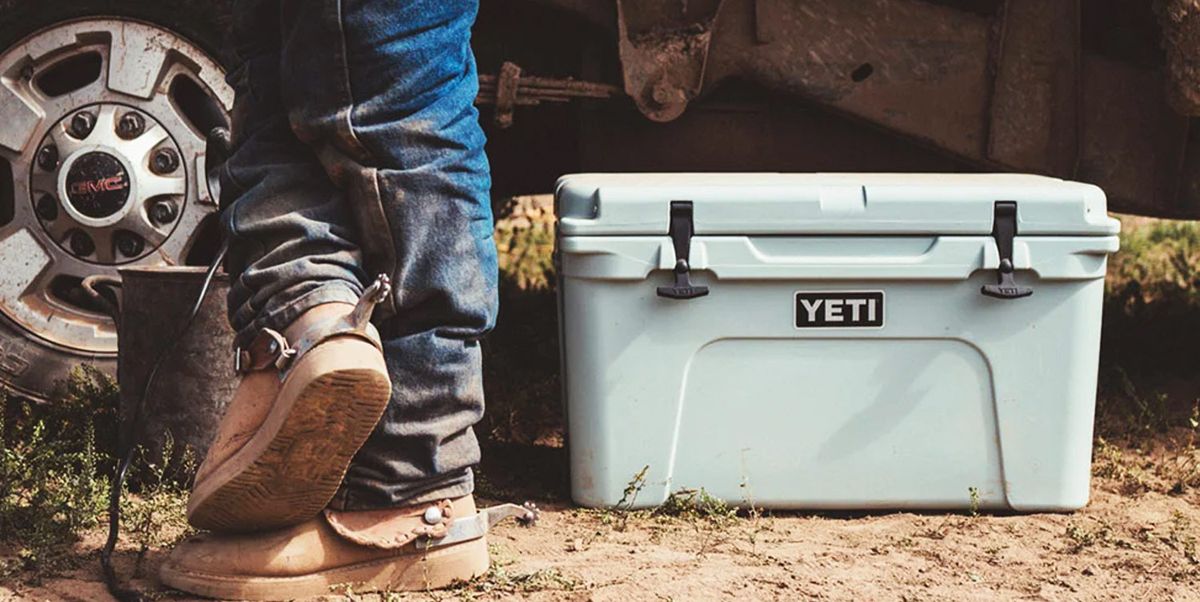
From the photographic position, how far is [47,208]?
10.2 ft

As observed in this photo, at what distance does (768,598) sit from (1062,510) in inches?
34.8

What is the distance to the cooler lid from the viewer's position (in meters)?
2.68

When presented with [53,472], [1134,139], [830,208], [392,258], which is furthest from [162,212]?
[1134,139]

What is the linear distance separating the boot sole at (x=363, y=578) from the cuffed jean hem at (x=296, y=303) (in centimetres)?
35

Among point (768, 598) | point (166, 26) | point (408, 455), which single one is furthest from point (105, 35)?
point (768, 598)

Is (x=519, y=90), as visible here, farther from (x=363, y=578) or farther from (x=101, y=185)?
(x=363, y=578)

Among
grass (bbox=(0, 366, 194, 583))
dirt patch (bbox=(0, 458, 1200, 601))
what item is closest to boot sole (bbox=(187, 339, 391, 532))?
dirt patch (bbox=(0, 458, 1200, 601))

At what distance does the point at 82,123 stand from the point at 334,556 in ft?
4.70

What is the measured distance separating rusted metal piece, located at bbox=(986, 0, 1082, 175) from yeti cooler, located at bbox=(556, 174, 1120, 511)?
498 mm

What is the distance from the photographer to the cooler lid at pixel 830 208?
2684 millimetres

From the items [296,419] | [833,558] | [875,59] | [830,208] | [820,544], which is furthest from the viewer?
[875,59]

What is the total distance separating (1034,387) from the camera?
277cm

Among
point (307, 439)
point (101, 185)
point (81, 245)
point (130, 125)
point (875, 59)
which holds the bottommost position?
point (307, 439)

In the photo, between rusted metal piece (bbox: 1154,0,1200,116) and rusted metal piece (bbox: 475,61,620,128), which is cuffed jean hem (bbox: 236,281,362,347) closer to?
rusted metal piece (bbox: 475,61,620,128)
